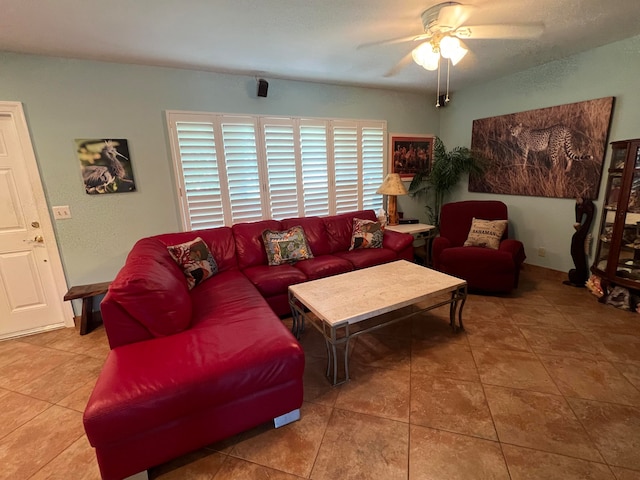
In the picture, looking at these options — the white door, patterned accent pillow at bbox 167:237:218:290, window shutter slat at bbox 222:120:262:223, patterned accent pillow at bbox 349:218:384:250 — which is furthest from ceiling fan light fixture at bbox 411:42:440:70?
the white door

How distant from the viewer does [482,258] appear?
305 cm

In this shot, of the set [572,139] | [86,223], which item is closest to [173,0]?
[86,223]

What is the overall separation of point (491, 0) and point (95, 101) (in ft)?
10.8

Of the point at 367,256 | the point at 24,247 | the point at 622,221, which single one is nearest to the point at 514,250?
the point at 622,221

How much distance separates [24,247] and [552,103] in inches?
220

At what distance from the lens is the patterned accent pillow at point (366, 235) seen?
135 inches

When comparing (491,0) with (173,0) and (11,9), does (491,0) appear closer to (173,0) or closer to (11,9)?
(173,0)

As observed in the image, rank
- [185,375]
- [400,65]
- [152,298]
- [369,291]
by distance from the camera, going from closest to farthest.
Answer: [185,375], [152,298], [369,291], [400,65]

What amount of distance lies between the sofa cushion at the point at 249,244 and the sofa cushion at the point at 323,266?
421 mm

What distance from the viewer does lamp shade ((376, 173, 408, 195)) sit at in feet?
12.9

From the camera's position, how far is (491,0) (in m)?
1.87

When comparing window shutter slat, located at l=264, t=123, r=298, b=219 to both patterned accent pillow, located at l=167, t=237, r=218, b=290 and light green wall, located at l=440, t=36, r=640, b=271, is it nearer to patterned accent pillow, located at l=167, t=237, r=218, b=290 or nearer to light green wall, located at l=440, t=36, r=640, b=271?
patterned accent pillow, located at l=167, t=237, r=218, b=290

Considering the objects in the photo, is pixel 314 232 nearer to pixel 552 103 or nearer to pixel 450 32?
pixel 450 32

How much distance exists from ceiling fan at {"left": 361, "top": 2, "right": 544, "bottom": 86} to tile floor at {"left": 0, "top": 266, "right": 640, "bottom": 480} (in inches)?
86.9
